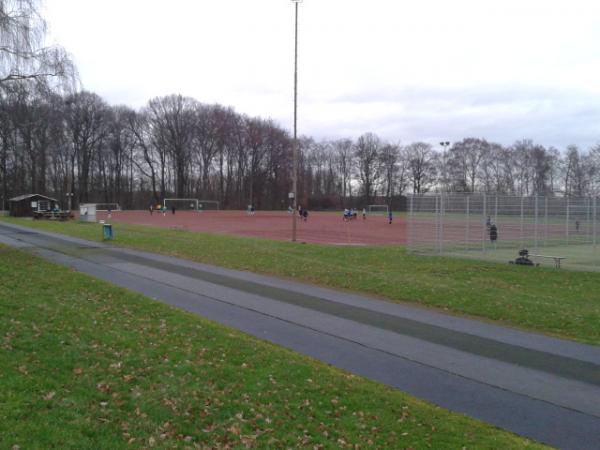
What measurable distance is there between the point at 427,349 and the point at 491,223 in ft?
47.7

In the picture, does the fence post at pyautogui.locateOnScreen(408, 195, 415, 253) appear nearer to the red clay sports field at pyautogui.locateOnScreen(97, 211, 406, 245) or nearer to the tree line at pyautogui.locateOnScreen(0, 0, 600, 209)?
the red clay sports field at pyautogui.locateOnScreen(97, 211, 406, 245)

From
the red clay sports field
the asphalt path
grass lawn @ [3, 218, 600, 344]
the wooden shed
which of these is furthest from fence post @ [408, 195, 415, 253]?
the wooden shed

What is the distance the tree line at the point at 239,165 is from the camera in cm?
8462

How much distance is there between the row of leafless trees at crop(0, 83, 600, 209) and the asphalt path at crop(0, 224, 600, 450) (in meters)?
70.9

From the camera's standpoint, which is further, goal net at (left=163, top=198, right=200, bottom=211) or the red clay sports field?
goal net at (left=163, top=198, right=200, bottom=211)

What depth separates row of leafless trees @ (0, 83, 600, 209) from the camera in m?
85.2

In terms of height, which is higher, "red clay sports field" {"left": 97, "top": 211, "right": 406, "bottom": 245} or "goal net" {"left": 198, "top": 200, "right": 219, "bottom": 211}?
"goal net" {"left": 198, "top": 200, "right": 219, "bottom": 211}

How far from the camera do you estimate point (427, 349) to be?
7594mm

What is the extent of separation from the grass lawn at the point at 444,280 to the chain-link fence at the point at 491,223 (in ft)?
4.99

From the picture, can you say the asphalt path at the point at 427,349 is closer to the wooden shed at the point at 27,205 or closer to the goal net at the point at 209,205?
the wooden shed at the point at 27,205

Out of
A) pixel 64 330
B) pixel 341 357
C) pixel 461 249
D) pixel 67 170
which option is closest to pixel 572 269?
pixel 461 249

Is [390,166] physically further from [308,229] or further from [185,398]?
[185,398]

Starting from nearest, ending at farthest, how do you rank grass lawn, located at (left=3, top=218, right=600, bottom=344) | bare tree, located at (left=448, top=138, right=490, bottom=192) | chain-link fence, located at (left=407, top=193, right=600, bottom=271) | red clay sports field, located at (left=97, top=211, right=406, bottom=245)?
grass lawn, located at (left=3, top=218, right=600, bottom=344) < chain-link fence, located at (left=407, top=193, right=600, bottom=271) < red clay sports field, located at (left=97, top=211, right=406, bottom=245) < bare tree, located at (left=448, top=138, right=490, bottom=192)

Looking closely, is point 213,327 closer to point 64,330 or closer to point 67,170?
point 64,330
